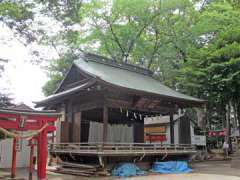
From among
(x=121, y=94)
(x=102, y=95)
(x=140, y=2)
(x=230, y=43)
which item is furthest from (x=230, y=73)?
(x=140, y=2)

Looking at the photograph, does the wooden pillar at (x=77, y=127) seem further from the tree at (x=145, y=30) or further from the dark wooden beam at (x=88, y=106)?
the tree at (x=145, y=30)

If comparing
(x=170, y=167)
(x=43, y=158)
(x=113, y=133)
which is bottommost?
(x=170, y=167)

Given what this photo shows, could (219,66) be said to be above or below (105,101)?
above

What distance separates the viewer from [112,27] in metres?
27.2

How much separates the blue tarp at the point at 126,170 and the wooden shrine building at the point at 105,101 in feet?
4.61

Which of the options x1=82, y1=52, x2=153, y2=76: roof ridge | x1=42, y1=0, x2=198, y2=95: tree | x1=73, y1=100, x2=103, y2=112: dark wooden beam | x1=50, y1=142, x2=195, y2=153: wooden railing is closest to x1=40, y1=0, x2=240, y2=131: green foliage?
x1=42, y1=0, x2=198, y2=95: tree

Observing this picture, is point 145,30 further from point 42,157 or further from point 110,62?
point 42,157

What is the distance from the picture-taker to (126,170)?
12.8m

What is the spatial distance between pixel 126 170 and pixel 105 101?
344 centimetres

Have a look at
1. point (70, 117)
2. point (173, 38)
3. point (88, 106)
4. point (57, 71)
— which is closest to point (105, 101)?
point (88, 106)

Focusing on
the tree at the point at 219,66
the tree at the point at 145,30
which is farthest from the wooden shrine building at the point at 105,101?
the tree at the point at 145,30

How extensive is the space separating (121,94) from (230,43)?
1001 cm

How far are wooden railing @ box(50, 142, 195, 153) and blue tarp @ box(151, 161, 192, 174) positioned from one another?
71 centimetres

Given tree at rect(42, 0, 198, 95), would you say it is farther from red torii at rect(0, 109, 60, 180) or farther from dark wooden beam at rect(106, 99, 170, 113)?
red torii at rect(0, 109, 60, 180)
